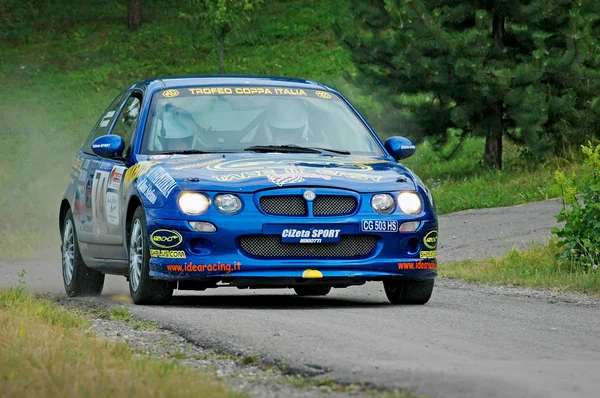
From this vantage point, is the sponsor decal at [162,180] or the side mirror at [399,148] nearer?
the sponsor decal at [162,180]

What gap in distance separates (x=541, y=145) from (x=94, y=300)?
12.9 m

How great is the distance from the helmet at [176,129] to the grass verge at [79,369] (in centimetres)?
275

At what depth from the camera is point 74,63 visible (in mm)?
45281

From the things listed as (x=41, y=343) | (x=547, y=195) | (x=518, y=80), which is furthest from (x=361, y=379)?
(x=518, y=80)

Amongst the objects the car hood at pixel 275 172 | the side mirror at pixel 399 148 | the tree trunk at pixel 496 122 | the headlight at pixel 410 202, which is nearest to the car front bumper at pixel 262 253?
the headlight at pixel 410 202

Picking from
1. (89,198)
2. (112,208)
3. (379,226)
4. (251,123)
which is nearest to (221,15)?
(89,198)

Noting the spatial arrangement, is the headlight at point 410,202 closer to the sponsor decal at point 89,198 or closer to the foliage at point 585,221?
the sponsor decal at point 89,198

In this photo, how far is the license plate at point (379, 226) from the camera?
9.82 metres

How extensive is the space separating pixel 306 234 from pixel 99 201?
7.52 feet

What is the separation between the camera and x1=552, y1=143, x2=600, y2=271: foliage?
Answer: 13000 mm

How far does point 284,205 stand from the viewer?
31.9 feet

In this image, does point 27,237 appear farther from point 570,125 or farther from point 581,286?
point 581,286

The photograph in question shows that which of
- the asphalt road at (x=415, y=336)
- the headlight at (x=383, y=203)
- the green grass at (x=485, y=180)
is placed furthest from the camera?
the green grass at (x=485, y=180)

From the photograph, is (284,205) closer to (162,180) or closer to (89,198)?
(162,180)
